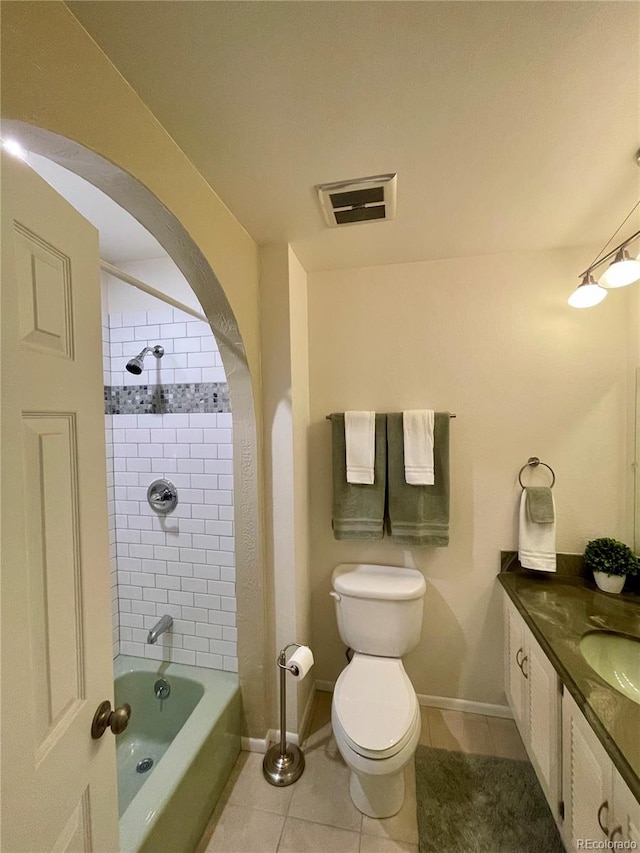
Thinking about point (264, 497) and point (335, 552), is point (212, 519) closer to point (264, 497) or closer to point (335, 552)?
point (264, 497)

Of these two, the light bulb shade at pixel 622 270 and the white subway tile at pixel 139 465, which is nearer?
the light bulb shade at pixel 622 270

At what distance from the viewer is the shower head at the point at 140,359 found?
5.60ft

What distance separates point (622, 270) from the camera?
124 centimetres

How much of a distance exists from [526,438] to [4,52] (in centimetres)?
204

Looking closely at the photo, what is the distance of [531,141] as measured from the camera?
3.35ft

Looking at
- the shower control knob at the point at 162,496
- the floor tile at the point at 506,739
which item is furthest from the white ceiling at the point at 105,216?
the floor tile at the point at 506,739

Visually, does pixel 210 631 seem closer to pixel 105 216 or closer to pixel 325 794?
pixel 325 794

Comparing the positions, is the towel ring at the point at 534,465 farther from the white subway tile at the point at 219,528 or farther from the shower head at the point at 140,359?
the shower head at the point at 140,359

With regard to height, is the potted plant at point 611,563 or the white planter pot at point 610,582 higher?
the potted plant at point 611,563

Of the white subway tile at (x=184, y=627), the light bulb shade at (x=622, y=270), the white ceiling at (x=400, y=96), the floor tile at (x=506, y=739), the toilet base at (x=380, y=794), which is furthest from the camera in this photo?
the white subway tile at (x=184, y=627)

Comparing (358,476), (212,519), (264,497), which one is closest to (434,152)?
(358,476)

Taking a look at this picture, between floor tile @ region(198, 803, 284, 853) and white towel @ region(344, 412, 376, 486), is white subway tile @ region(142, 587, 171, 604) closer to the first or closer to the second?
floor tile @ region(198, 803, 284, 853)

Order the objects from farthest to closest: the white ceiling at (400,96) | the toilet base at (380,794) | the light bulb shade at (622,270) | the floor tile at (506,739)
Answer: the floor tile at (506,739) < the toilet base at (380,794) < the light bulb shade at (622,270) < the white ceiling at (400,96)

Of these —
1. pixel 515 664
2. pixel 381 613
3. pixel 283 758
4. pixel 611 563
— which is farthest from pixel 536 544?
pixel 283 758
